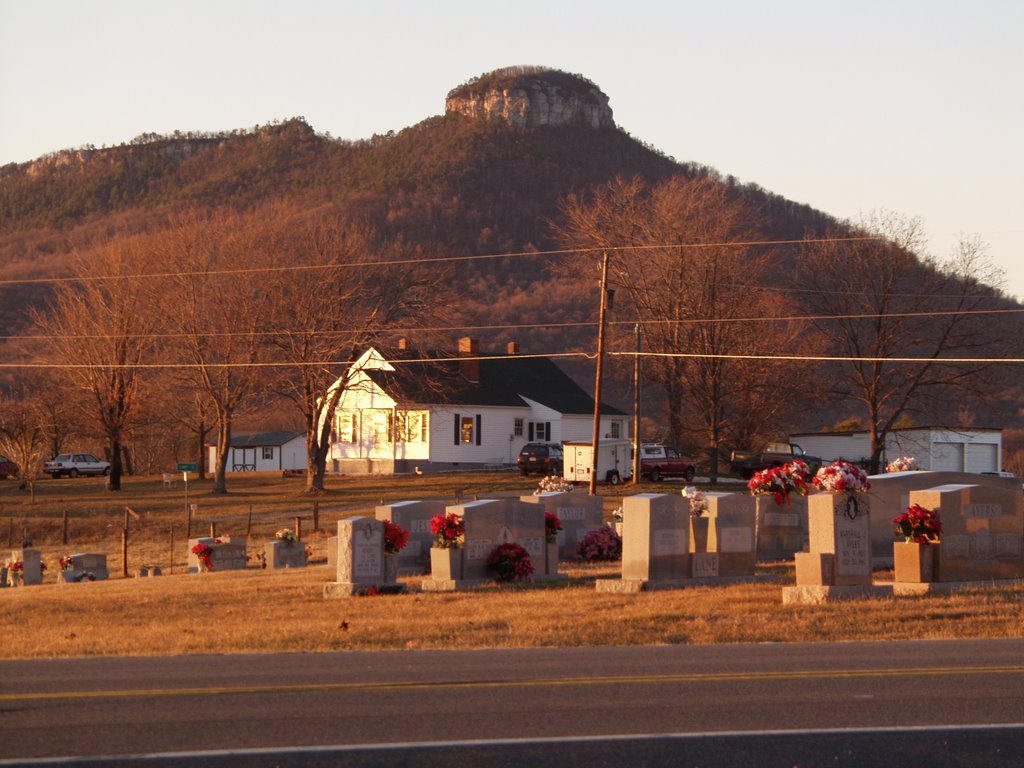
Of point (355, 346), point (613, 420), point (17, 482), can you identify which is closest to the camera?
point (355, 346)

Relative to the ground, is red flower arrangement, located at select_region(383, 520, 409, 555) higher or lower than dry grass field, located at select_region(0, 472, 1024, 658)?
higher

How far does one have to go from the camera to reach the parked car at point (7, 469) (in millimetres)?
74938

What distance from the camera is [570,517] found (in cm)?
3011

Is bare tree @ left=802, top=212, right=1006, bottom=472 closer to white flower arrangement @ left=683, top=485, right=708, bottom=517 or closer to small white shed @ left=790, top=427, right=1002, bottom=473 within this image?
small white shed @ left=790, top=427, right=1002, bottom=473

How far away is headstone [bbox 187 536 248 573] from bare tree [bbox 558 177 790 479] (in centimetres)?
2754

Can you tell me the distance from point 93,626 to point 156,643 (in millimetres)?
4248

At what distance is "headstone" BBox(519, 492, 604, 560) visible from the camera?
97.5 ft

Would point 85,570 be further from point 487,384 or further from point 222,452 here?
point 487,384

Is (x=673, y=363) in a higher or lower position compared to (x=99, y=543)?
higher

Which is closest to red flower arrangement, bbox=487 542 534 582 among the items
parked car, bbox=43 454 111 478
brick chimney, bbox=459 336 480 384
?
brick chimney, bbox=459 336 480 384

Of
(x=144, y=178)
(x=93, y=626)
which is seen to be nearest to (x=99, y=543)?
(x=93, y=626)

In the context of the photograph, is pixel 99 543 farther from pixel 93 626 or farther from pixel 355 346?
pixel 93 626

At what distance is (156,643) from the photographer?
1555 cm

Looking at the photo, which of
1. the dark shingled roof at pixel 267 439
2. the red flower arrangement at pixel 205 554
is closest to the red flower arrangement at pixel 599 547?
the red flower arrangement at pixel 205 554
